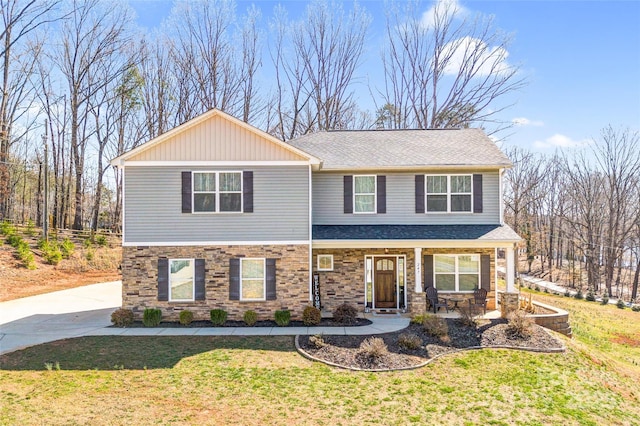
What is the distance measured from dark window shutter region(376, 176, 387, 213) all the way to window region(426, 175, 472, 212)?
62.6 inches

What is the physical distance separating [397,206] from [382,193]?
29.9 inches

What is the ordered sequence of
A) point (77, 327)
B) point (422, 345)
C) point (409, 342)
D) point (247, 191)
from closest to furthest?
point (409, 342), point (422, 345), point (77, 327), point (247, 191)

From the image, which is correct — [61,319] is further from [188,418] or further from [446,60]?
[446,60]

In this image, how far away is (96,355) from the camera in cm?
954

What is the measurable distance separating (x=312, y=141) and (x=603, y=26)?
40.1 feet

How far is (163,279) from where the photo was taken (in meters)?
12.8

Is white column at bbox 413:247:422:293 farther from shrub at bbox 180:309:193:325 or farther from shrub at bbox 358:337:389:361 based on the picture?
shrub at bbox 180:309:193:325

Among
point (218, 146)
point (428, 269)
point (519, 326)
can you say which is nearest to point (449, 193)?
point (428, 269)

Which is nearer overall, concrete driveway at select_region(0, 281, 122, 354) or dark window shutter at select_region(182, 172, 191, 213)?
concrete driveway at select_region(0, 281, 122, 354)

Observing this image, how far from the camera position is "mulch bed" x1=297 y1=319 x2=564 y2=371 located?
929cm

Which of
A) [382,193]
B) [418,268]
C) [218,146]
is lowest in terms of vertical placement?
[418,268]

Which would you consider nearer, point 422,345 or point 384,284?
point 422,345

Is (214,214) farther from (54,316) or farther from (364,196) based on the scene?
(54,316)

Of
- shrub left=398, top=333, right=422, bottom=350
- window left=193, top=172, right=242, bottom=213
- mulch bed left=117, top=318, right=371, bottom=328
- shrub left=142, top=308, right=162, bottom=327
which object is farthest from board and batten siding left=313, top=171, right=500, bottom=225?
shrub left=142, top=308, right=162, bottom=327
